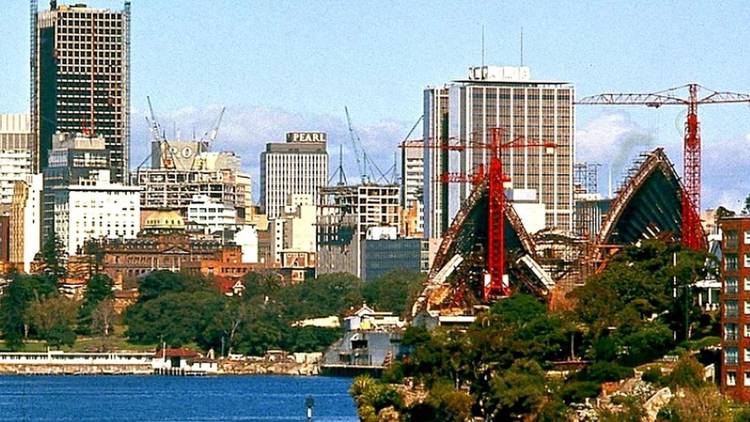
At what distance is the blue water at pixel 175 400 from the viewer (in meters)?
139

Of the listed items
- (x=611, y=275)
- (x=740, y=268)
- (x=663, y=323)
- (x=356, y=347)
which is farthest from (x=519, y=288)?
(x=740, y=268)

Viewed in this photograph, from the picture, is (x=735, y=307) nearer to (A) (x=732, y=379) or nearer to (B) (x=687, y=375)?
(A) (x=732, y=379)

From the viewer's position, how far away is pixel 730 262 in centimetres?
10112

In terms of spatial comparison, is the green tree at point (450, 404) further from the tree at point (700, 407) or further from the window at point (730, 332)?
the tree at point (700, 407)

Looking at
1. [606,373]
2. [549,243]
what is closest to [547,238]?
[549,243]

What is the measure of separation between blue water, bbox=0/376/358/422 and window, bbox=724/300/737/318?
1273 inches

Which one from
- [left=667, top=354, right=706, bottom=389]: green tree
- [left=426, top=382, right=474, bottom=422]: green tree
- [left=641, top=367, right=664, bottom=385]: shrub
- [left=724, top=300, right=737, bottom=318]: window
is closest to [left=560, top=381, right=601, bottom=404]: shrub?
[left=641, top=367, right=664, bottom=385]: shrub

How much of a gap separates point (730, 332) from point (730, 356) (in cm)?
93

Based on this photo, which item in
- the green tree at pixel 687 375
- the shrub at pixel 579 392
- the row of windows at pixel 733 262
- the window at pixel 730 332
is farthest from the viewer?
the shrub at pixel 579 392

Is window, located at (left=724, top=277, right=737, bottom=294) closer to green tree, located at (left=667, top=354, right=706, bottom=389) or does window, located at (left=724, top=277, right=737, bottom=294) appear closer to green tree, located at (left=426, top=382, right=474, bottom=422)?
green tree, located at (left=667, top=354, right=706, bottom=389)

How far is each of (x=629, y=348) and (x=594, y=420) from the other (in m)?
11.0

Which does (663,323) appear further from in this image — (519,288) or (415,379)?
(519,288)

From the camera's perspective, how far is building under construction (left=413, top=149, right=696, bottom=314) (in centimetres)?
16738

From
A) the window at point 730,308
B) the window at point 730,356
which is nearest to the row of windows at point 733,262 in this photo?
the window at point 730,308
